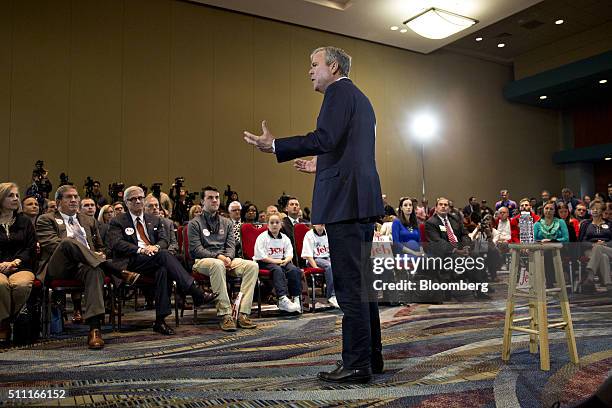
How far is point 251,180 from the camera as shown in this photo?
32.3 ft

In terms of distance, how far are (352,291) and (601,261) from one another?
513cm

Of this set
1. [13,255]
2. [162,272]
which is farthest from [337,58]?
[13,255]

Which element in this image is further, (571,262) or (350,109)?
(571,262)

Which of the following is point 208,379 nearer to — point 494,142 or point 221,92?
point 221,92

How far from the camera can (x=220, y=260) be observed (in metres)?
4.45

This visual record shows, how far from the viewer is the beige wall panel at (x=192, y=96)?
914 cm

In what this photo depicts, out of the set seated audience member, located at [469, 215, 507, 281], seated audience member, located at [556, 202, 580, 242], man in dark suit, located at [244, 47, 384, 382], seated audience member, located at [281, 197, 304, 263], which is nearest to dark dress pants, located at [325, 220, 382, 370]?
man in dark suit, located at [244, 47, 384, 382]

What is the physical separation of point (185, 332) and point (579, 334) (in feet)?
9.48

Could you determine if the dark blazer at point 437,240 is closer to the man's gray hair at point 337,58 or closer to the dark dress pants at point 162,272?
the dark dress pants at point 162,272

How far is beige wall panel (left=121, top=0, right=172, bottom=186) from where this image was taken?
8719mm

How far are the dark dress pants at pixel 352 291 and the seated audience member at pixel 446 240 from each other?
3.82 m

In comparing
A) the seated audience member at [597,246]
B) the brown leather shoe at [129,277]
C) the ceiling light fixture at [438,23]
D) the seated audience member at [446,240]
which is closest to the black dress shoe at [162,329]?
the brown leather shoe at [129,277]

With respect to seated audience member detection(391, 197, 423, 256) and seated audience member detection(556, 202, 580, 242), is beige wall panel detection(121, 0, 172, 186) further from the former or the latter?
seated audience member detection(556, 202, 580, 242)

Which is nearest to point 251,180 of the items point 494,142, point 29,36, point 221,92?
point 221,92
